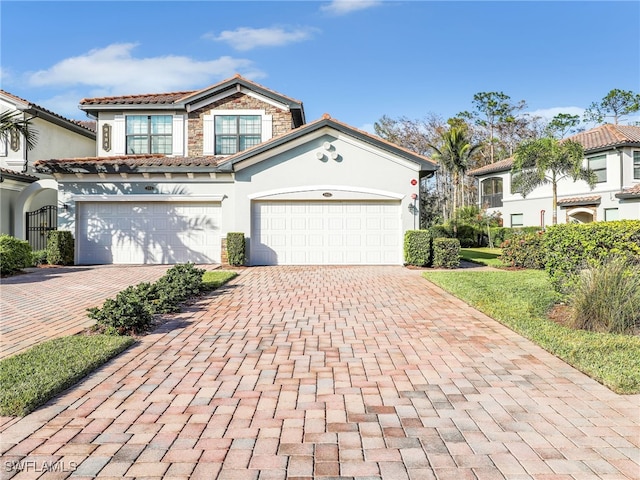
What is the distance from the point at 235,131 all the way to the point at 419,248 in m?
9.57

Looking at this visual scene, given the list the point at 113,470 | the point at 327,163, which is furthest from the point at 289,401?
the point at 327,163

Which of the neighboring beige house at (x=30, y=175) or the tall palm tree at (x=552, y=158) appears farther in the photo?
the tall palm tree at (x=552, y=158)

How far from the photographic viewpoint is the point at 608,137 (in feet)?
85.1

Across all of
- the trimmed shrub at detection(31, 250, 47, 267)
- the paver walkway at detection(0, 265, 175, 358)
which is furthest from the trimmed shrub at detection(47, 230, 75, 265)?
the paver walkway at detection(0, 265, 175, 358)

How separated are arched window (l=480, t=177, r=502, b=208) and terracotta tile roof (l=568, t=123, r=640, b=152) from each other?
23.1 ft

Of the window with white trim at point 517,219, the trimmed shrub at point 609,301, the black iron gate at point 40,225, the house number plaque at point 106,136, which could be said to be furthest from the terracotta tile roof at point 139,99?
the window with white trim at point 517,219

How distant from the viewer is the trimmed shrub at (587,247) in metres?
7.39

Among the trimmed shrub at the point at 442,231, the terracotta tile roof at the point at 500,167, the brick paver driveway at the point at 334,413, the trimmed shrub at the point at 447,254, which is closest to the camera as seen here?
the brick paver driveway at the point at 334,413

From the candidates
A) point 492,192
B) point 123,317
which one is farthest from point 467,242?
point 123,317

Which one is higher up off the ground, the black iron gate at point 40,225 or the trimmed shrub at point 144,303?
the black iron gate at point 40,225

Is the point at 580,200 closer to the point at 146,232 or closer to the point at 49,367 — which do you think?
the point at 146,232

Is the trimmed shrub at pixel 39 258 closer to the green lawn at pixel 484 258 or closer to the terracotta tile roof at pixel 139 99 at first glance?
the terracotta tile roof at pixel 139 99

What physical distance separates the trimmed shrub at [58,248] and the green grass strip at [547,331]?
13.2 m

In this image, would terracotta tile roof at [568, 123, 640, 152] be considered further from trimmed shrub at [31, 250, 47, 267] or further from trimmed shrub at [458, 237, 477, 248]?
trimmed shrub at [31, 250, 47, 267]
